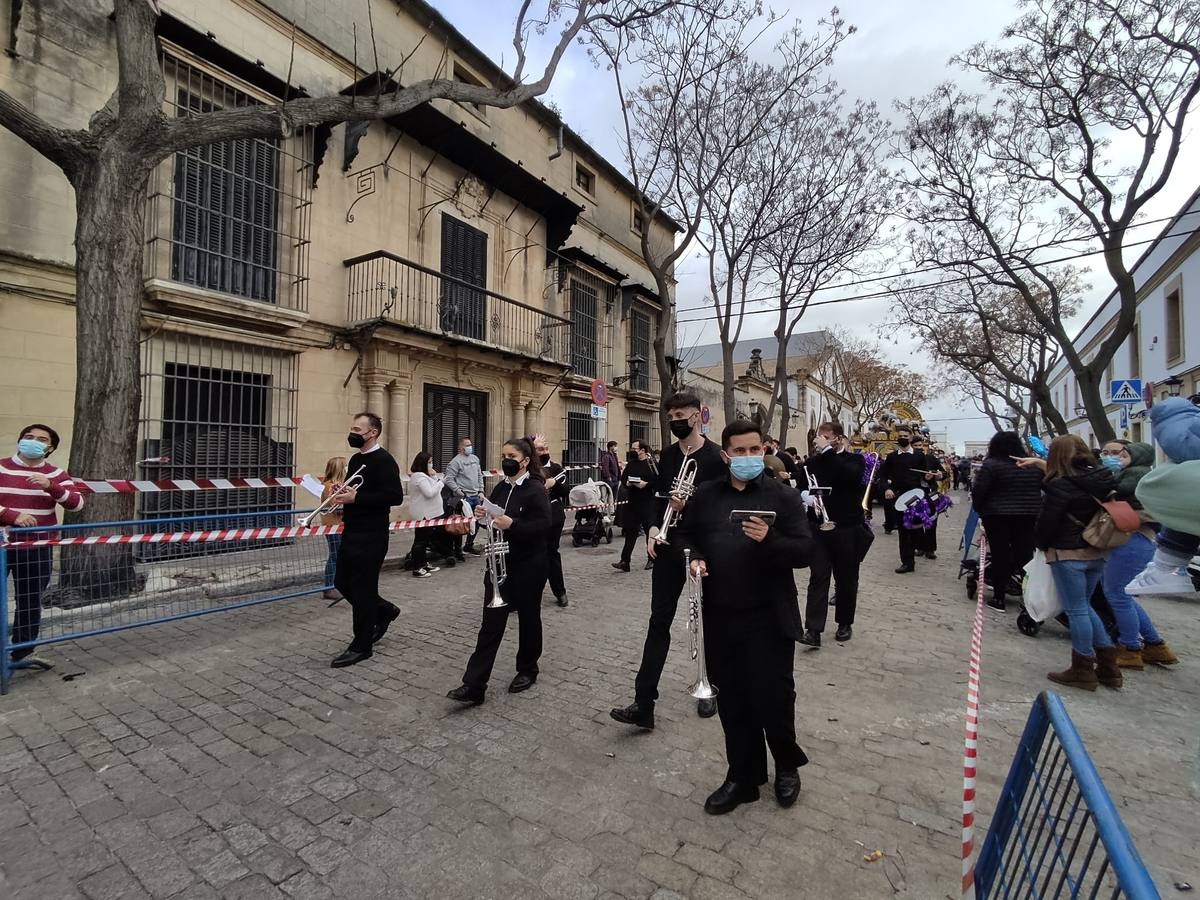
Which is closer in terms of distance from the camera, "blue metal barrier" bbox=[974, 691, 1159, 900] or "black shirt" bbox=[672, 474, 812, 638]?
"blue metal barrier" bbox=[974, 691, 1159, 900]

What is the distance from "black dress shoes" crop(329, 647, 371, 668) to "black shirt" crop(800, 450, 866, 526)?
4.20 meters

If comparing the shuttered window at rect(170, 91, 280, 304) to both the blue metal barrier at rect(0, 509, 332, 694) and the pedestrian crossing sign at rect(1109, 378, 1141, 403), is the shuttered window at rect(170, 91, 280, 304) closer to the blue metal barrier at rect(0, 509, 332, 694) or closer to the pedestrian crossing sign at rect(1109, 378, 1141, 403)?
the blue metal barrier at rect(0, 509, 332, 694)

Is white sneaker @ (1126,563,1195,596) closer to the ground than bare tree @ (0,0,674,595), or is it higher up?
closer to the ground

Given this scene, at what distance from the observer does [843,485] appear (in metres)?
5.40

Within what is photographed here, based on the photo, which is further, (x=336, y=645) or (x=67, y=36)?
(x=67, y=36)

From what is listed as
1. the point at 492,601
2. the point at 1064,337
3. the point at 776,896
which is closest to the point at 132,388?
the point at 492,601

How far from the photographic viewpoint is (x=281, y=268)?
1027 centimetres

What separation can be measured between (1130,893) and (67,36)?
12231 mm

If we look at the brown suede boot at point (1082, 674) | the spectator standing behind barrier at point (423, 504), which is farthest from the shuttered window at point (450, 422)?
the brown suede boot at point (1082, 674)

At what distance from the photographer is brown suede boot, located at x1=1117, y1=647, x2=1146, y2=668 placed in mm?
4648

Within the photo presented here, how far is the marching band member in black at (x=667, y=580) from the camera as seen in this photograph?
3557mm

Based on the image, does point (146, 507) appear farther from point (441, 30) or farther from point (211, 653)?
point (441, 30)

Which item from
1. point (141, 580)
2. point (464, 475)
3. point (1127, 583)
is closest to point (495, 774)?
point (1127, 583)

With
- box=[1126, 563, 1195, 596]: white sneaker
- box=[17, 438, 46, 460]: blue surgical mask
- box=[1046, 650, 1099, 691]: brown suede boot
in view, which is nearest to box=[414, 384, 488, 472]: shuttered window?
box=[17, 438, 46, 460]: blue surgical mask
